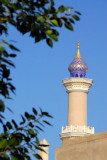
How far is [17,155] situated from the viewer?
5.28 meters

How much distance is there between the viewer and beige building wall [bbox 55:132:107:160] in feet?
60.9

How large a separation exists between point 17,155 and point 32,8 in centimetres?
141

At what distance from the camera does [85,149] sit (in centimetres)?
1938

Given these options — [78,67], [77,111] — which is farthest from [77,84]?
[78,67]

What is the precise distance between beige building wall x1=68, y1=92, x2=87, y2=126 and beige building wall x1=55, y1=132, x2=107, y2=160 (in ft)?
111

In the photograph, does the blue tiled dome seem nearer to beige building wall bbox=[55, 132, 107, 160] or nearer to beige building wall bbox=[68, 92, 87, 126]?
beige building wall bbox=[68, 92, 87, 126]

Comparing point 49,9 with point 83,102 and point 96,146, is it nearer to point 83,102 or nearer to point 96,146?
point 96,146

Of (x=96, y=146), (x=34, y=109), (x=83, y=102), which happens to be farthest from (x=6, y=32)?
(x=83, y=102)

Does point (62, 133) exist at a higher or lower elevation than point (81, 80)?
lower

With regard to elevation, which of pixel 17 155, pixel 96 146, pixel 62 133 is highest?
pixel 62 133

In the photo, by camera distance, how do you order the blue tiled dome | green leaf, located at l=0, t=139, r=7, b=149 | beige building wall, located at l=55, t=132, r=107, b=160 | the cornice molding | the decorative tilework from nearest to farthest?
green leaf, located at l=0, t=139, r=7, b=149 < beige building wall, located at l=55, t=132, r=107, b=160 < the cornice molding < the blue tiled dome < the decorative tilework

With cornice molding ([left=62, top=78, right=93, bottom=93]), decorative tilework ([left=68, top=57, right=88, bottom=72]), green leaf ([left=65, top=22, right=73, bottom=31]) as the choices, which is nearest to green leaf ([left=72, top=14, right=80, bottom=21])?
green leaf ([left=65, top=22, right=73, bottom=31])

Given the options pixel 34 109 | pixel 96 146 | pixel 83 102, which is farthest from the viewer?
pixel 83 102

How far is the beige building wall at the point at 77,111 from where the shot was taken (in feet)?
180
